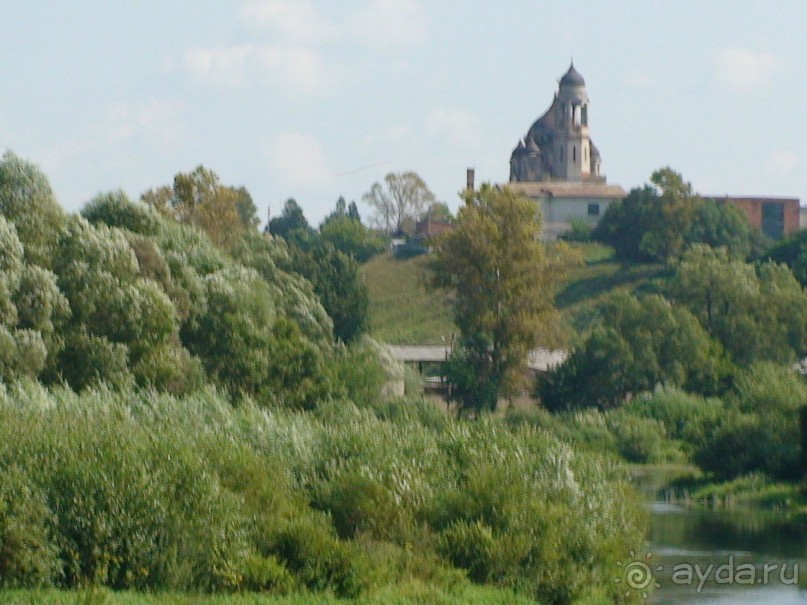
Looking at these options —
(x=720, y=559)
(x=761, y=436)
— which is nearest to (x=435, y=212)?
(x=761, y=436)

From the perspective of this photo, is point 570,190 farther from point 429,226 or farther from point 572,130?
point 572,130

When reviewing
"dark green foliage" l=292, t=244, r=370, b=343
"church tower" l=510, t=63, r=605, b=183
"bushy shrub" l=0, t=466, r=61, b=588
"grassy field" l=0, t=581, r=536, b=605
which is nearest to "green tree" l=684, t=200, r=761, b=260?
"dark green foliage" l=292, t=244, r=370, b=343

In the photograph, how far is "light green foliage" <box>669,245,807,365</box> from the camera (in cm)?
7056

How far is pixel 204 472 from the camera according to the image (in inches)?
819

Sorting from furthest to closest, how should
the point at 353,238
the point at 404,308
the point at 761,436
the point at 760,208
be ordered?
the point at 760,208
the point at 353,238
the point at 404,308
the point at 761,436

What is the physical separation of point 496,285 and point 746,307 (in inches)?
428

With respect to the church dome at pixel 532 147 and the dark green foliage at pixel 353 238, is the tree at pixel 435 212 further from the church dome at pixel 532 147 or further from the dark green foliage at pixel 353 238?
the church dome at pixel 532 147

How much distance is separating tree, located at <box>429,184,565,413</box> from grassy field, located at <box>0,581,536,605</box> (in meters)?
48.0

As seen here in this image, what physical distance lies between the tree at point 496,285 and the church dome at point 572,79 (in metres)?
107

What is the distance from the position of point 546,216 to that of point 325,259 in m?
63.5

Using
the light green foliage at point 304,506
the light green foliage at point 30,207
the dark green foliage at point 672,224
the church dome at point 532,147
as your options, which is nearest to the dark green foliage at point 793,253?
the dark green foliage at point 672,224

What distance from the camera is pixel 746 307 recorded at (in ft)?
236

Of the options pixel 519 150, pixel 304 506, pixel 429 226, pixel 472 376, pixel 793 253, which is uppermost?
pixel 519 150

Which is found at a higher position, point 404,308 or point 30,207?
point 30,207
